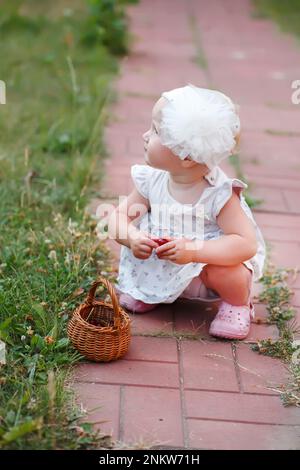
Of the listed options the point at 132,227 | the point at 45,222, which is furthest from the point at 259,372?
the point at 45,222

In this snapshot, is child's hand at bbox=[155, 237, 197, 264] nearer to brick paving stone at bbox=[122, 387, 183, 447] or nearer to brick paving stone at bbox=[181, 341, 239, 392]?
brick paving stone at bbox=[181, 341, 239, 392]

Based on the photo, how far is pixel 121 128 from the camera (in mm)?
4898

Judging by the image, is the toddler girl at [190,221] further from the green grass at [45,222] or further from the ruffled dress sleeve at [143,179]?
the green grass at [45,222]

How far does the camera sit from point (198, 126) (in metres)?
2.47

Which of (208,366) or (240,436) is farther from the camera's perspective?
(208,366)

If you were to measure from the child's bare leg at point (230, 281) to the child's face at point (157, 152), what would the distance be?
1.24 ft

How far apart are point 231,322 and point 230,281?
0.50 ft

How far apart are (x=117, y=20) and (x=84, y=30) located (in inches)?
18.0

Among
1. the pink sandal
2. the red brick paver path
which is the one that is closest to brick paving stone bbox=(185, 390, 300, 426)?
the red brick paver path

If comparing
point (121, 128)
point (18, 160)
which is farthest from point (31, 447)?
point (121, 128)

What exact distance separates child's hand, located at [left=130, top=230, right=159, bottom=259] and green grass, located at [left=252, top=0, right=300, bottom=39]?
19.4ft

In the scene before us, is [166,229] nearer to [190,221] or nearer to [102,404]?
[190,221]

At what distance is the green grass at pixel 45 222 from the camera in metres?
2.22

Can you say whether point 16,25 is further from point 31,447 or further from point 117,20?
point 31,447
